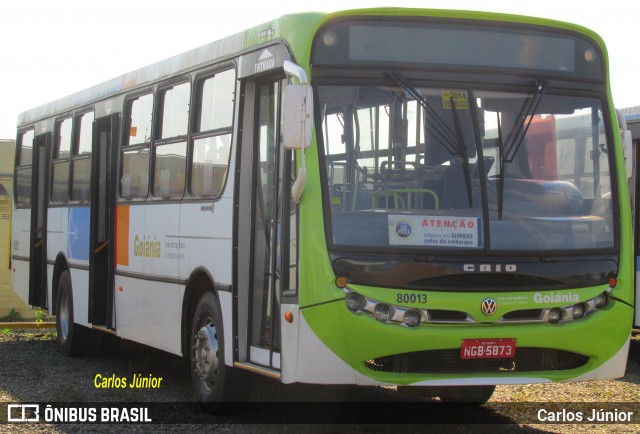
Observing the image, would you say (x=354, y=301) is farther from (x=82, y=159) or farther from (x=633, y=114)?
(x=633, y=114)

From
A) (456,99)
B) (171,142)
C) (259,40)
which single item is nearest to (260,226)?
(259,40)

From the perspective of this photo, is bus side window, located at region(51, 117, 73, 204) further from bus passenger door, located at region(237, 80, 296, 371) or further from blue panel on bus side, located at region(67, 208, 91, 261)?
bus passenger door, located at region(237, 80, 296, 371)

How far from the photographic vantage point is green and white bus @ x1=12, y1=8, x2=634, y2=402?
7484 mm

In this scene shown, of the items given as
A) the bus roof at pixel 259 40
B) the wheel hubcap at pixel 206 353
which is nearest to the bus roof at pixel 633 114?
the bus roof at pixel 259 40

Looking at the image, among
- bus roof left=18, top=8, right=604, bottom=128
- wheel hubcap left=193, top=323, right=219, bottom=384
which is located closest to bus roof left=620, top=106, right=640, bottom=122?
bus roof left=18, top=8, right=604, bottom=128

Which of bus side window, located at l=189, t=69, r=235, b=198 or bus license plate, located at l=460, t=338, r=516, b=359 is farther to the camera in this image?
bus side window, located at l=189, t=69, r=235, b=198

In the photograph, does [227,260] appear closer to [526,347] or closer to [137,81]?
[526,347]

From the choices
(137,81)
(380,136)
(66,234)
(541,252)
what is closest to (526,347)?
(541,252)

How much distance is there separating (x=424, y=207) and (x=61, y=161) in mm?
7828

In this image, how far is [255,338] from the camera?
8.64 meters

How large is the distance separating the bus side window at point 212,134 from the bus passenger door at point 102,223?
255 cm

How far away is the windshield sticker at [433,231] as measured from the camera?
24.8ft

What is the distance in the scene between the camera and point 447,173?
25.5 ft

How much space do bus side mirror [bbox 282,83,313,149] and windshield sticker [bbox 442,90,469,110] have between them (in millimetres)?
984
